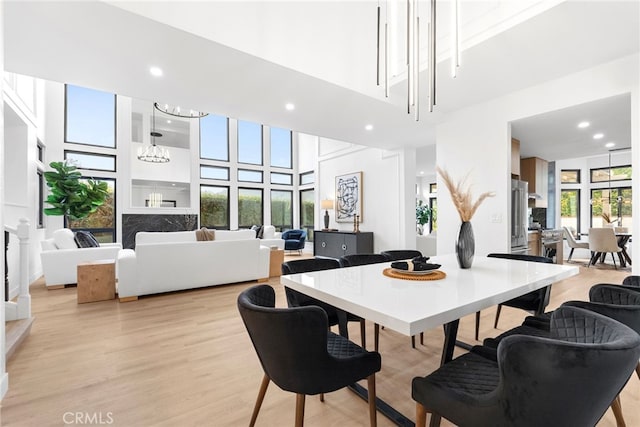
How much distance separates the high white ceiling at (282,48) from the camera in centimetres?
221

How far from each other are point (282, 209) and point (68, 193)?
19.7ft

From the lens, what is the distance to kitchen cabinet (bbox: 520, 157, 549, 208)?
529 centimetres

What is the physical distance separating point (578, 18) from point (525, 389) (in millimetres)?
2841

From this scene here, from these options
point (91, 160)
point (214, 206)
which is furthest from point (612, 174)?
point (91, 160)

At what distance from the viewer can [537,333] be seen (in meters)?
1.56

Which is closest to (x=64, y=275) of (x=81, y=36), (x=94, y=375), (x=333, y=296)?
(x=94, y=375)

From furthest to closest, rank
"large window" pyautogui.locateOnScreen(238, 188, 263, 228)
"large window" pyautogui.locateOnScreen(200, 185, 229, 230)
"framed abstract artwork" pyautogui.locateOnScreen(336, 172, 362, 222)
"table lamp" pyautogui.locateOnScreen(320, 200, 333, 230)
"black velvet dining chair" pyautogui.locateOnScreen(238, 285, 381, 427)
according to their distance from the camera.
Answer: "large window" pyautogui.locateOnScreen(238, 188, 263, 228) < "large window" pyautogui.locateOnScreen(200, 185, 229, 230) < "table lamp" pyautogui.locateOnScreen(320, 200, 333, 230) < "framed abstract artwork" pyautogui.locateOnScreen(336, 172, 362, 222) < "black velvet dining chair" pyautogui.locateOnScreen(238, 285, 381, 427)

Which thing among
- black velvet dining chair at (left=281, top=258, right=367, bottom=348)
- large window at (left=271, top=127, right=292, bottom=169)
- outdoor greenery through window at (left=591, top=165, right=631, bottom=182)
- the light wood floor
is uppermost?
large window at (left=271, top=127, right=292, bottom=169)

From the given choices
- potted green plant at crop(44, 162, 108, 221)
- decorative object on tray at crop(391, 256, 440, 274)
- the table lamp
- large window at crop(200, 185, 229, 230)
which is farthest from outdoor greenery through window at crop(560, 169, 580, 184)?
potted green plant at crop(44, 162, 108, 221)

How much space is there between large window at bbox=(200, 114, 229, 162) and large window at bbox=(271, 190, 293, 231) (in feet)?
6.91

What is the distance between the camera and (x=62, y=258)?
441cm

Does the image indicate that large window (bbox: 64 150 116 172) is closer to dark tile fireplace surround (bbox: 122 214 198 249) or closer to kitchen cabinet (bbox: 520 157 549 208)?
dark tile fireplace surround (bbox: 122 214 198 249)

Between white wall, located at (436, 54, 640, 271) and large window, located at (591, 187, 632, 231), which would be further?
large window, located at (591, 187, 632, 231)

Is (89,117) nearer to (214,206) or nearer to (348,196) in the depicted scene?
(214,206)
